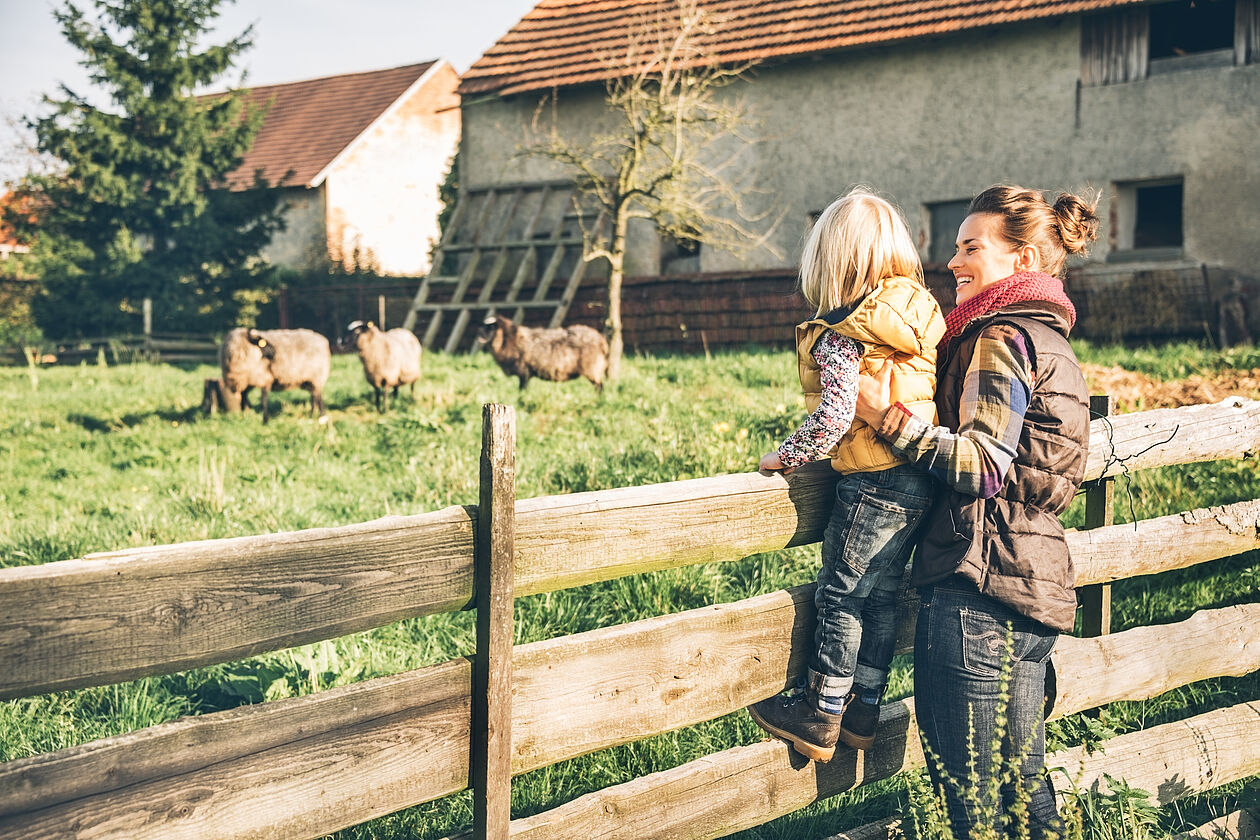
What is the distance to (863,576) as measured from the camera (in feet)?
8.68

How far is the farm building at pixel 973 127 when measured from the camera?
13.8 metres

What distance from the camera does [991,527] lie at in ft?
8.21

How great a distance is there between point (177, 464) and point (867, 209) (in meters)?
7.22

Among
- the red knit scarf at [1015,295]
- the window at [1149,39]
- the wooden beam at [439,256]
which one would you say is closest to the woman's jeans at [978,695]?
the red knit scarf at [1015,295]

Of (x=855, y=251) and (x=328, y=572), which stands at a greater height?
(x=855, y=251)

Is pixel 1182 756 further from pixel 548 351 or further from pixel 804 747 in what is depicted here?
pixel 548 351

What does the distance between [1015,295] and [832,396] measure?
53 cm

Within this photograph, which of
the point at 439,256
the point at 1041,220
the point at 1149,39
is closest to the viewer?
the point at 1041,220

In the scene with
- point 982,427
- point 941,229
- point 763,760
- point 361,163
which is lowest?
point 763,760

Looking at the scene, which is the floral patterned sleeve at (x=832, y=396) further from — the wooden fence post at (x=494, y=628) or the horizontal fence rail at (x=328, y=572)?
the wooden fence post at (x=494, y=628)

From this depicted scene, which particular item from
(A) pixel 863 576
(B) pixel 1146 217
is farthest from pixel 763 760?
(B) pixel 1146 217

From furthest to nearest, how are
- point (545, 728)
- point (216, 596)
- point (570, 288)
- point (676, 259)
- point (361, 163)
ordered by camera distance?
point (361, 163)
point (676, 259)
point (570, 288)
point (545, 728)
point (216, 596)

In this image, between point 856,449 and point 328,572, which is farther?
point 856,449

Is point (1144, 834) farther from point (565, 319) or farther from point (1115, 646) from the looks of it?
point (565, 319)
